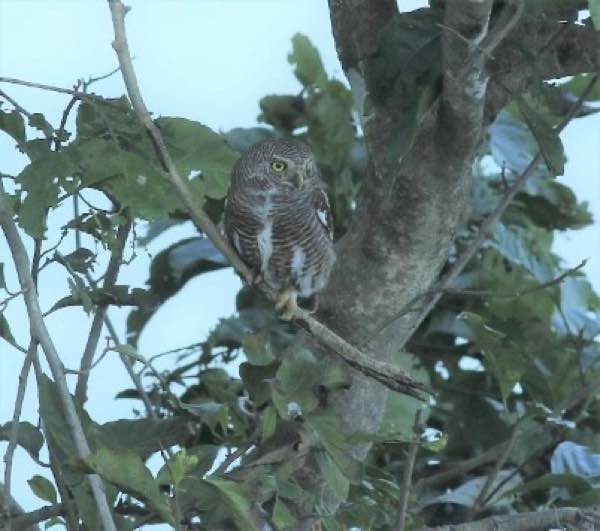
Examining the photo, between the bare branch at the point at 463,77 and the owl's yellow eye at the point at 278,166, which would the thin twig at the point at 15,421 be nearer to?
the bare branch at the point at 463,77

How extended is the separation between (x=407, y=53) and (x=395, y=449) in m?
1.12

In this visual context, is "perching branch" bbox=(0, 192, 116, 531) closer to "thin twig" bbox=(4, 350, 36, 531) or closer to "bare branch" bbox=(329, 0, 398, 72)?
"thin twig" bbox=(4, 350, 36, 531)

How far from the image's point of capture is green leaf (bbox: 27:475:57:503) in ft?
7.24

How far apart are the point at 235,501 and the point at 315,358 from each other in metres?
0.38

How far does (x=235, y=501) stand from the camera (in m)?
2.06

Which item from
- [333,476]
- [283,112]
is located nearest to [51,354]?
[333,476]

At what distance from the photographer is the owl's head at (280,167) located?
3.07 metres

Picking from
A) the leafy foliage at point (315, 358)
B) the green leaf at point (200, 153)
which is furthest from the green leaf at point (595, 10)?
the green leaf at point (200, 153)

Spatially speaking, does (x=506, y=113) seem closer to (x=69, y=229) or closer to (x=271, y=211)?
(x=271, y=211)

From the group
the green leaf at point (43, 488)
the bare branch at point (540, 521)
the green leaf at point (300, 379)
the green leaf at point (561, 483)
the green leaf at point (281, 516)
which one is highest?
the green leaf at point (300, 379)

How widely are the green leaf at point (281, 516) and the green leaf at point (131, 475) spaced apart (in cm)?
20

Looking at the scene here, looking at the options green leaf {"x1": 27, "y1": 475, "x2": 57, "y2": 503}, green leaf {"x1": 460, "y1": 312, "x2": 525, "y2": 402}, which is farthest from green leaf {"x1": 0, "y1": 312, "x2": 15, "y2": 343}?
green leaf {"x1": 460, "y1": 312, "x2": 525, "y2": 402}

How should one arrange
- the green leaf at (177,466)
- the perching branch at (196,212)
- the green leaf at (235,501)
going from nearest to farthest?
1. the perching branch at (196,212)
2. the green leaf at (177,466)
3. the green leaf at (235,501)

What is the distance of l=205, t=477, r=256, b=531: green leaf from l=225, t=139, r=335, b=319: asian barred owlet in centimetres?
96
